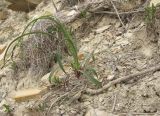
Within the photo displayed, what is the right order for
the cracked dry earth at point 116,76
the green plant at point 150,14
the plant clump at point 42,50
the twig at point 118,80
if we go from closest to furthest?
the cracked dry earth at point 116,76 < the twig at point 118,80 < the green plant at point 150,14 < the plant clump at point 42,50

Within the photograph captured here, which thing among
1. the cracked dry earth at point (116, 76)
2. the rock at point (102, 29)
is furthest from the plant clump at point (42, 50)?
the rock at point (102, 29)

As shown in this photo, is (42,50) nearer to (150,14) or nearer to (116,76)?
(116,76)

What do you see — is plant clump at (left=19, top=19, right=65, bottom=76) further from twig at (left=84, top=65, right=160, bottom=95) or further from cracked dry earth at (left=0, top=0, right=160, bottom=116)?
twig at (left=84, top=65, right=160, bottom=95)

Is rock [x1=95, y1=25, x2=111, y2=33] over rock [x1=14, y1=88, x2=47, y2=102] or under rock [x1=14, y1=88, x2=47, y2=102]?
over

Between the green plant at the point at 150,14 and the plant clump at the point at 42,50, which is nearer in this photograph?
the green plant at the point at 150,14

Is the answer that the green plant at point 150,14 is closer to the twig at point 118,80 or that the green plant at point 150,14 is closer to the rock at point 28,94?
the twig at point 118,80

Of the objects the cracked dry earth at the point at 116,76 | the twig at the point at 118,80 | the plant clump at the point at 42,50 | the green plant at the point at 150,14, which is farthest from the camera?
the plant clump at the point at 42,50

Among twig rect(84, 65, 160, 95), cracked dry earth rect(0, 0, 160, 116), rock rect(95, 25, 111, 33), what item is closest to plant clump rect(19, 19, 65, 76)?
cracked dry earth rect(0, 0, 160, 116)

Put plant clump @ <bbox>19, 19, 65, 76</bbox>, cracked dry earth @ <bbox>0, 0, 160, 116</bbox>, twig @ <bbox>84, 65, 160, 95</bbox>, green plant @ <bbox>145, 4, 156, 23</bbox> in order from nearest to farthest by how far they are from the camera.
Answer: cracked dry earth @ <bbox>0, 0, 160, 116</bbox>, twig @ <bbox>84, 65, 160, 95</bbox>, green plant @ <bbox>145, 4, 156, 23</bbox>, plant clump @ <bbox>19, 19, 65, 76</bbox>

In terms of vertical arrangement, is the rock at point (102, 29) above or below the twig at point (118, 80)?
above
